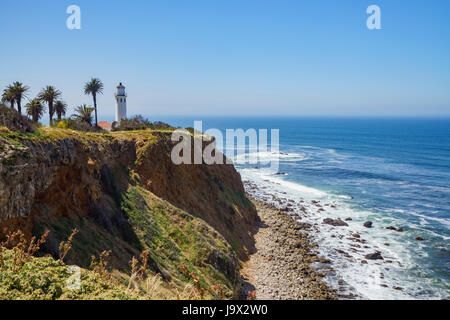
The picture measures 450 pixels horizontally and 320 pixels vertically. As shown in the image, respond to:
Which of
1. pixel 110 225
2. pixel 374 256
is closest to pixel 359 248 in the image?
pixel 374 256

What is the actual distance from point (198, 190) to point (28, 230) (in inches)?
869

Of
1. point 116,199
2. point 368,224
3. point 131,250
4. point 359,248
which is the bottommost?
point 359,248

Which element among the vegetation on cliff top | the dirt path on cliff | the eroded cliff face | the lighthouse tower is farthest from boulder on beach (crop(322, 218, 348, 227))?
the lighthouse tower

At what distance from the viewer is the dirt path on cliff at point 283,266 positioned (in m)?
26.2

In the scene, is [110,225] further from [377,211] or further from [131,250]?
[377,211]

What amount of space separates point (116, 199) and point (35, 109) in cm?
2063

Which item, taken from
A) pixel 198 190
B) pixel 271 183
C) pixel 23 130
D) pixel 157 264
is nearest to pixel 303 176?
pixel 271 183

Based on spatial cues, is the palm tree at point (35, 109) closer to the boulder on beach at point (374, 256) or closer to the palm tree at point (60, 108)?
the palm tree at point (60, 108)

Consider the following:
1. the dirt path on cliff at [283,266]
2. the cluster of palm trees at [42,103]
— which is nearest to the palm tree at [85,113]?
the cluster of palm trees at [42,103]

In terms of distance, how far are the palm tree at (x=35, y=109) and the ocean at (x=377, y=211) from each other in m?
36.3

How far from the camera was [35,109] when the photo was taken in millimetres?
33688

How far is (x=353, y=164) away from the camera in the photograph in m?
87.2

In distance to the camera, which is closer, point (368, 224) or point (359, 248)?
point (359, 248)
